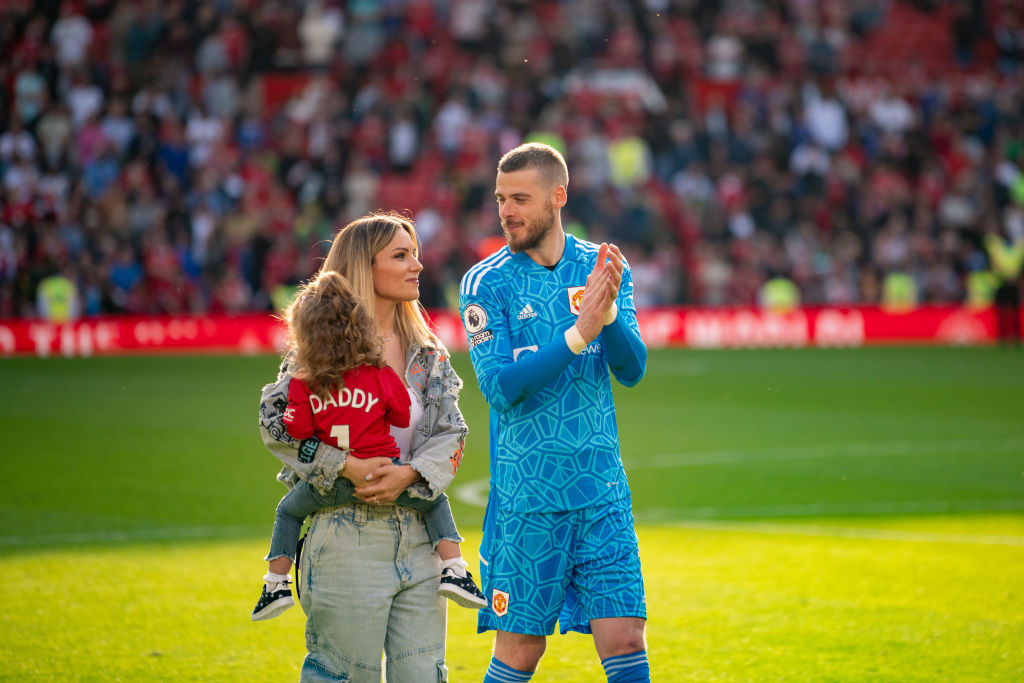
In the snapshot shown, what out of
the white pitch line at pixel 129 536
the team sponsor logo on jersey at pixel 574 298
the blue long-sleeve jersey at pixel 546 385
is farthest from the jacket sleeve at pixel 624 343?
the white pitch line at pixel 129 536

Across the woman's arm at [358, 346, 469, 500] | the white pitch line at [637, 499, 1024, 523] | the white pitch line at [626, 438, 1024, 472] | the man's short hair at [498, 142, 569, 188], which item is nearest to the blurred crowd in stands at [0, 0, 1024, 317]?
the white pitch line at [626, 438, 1024, 472]

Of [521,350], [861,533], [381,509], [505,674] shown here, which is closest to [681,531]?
[861,533]

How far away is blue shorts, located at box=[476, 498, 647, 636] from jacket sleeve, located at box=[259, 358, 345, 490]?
2.57ft

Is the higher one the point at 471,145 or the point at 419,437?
the point at 471,145

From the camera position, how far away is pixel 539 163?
175 inches

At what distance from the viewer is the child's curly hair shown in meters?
3.84

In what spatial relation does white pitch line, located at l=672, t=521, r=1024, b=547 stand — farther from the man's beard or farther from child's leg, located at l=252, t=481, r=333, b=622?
child's leg, located at l=252, t=481, r=333, b=622

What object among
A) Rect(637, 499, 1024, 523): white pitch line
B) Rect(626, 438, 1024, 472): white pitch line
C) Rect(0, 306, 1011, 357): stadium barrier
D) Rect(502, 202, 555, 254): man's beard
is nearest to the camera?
Rect(502, 202, 555, 254): man's beard

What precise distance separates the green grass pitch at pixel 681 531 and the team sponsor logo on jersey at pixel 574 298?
1974 mm

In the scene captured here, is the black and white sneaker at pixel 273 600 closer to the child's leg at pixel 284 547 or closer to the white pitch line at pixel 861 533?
the child's leg at pixel 284 547

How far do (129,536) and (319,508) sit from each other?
16.4 feet

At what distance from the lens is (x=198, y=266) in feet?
72.7

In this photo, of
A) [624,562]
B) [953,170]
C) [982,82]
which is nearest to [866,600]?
[624,562]

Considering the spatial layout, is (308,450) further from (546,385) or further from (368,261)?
(546,385)
